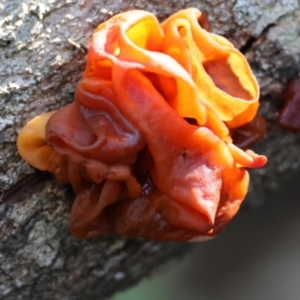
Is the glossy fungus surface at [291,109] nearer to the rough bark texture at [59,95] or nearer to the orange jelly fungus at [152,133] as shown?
the rough bark texture at [59,95]

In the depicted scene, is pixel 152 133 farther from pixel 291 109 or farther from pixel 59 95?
pixel 291 109

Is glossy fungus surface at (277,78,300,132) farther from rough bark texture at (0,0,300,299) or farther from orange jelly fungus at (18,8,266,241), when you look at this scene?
orange jelly fungus at (18,8,266,241)

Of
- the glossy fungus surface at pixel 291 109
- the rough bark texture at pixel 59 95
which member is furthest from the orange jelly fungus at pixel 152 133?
the glossy fungus surface at pixel 291 109

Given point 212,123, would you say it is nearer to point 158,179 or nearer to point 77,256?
point 158,179

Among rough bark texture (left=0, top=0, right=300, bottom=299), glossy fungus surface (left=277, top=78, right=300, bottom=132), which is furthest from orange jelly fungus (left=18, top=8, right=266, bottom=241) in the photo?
glossy fungus surface (left=277, top=78, right=300, bottom=132)

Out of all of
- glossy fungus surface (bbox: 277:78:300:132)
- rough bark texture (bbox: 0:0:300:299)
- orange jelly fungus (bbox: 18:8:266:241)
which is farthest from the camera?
glossy fungus surface (bbox: 277:78:300:132)

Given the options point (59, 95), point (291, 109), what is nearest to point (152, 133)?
point (59, 95)
